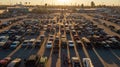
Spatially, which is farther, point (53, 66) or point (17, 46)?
point (17, 46)

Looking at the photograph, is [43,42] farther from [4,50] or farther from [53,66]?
[53,66]

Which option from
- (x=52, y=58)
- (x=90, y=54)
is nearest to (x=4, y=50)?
(x=52, y=58)

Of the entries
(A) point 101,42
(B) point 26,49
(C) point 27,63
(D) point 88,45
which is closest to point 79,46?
(D) point 88,45

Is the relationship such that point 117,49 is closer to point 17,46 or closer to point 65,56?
point 65,56

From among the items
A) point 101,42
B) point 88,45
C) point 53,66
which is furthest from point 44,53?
point 101,42

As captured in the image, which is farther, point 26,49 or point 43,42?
point 43,42

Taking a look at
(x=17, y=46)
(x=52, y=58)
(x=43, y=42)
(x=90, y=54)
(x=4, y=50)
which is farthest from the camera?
(x=43, y=42)

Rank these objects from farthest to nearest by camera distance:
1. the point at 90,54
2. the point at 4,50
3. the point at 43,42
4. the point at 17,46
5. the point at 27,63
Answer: the point at 43,42 < the point at 17,46 < the point at 4,50 < the point at 90,54 < the point at 27,63

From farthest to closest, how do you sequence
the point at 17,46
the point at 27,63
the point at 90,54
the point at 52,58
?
1. the point at 17,46
2. the point at 90,54
3. the point at 52,58
4. the point at 27,63

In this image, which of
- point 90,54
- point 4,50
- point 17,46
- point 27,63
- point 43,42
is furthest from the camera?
point 43,42
